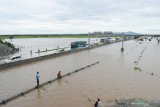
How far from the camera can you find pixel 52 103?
19.4m

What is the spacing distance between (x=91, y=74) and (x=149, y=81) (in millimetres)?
7381

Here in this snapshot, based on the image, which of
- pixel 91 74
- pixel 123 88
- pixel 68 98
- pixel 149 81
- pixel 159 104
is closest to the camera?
pixel 159 104

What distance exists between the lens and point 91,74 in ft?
106

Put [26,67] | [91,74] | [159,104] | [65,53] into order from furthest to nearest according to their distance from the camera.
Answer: [65,53], [26,67], [91,74], [159,104]

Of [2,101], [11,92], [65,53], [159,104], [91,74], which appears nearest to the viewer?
[159,104]

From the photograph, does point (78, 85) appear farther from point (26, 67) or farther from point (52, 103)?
point (26, 67)

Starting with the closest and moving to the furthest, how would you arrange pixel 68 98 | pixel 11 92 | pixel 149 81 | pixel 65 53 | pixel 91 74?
pixel 68 98 → pixel 11 92 → pixel 149 81 → pixel 91 74 → pixel 65 53

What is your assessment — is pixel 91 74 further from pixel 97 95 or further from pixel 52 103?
pixel 52 103

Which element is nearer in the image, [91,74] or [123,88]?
[123,88]

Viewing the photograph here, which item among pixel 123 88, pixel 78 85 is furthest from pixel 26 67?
pixel 123 88

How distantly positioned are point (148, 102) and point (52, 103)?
269 inches

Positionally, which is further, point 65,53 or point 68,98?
point 65,53

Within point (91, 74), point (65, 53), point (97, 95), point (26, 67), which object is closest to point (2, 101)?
point (97, 95)

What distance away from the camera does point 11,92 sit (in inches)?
889
